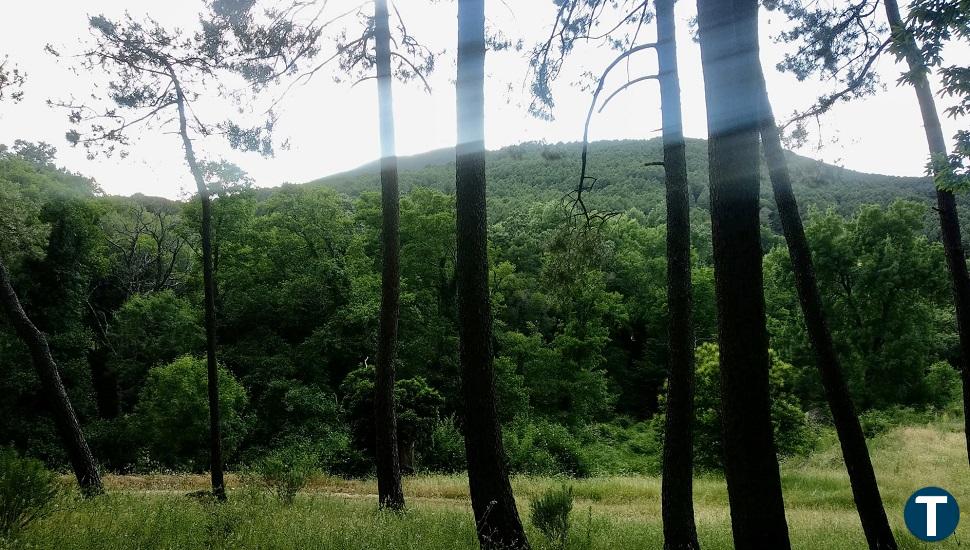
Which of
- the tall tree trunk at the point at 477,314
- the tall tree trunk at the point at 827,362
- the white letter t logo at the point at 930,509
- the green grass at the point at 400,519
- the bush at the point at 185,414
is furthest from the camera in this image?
the bush at the point at 185,414

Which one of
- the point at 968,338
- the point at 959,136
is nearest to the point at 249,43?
the point at 959,136

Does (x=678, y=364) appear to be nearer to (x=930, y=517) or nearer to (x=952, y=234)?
(x=952, y=234)

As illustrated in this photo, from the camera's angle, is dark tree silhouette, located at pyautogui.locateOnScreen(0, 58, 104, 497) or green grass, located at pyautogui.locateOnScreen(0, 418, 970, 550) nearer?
green grass, located at pyautogui.locateOnScreen(0, 418, 970, 550)

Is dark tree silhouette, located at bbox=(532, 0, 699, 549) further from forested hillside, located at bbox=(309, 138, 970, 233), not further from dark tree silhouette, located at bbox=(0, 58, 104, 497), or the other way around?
forested hillside, located at bbox=(309, 138, 970, 233)

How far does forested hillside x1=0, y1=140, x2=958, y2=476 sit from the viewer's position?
24.1 meters

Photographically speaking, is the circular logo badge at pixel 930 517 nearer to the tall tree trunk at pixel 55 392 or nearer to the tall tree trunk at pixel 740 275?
the tall tree trunk at pixel 740 275

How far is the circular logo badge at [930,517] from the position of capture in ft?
26.8

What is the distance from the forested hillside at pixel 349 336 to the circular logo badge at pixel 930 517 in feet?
40.6

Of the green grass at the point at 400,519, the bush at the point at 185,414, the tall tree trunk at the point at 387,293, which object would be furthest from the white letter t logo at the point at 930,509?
the bush at the point at 185,414

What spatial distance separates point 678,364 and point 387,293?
4802 millimetres

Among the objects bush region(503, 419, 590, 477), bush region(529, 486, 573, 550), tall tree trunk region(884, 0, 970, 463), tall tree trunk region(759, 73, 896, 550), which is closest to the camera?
bush region(529, 486, 573, 550)

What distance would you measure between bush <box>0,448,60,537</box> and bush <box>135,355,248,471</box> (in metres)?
19.4

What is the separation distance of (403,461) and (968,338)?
1750 cm

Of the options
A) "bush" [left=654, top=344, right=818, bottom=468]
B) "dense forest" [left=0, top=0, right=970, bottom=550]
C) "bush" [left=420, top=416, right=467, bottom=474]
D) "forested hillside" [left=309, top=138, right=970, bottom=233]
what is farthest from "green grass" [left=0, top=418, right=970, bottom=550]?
"forested hillside" [left=309, top=138, right=970, bottom=233]
